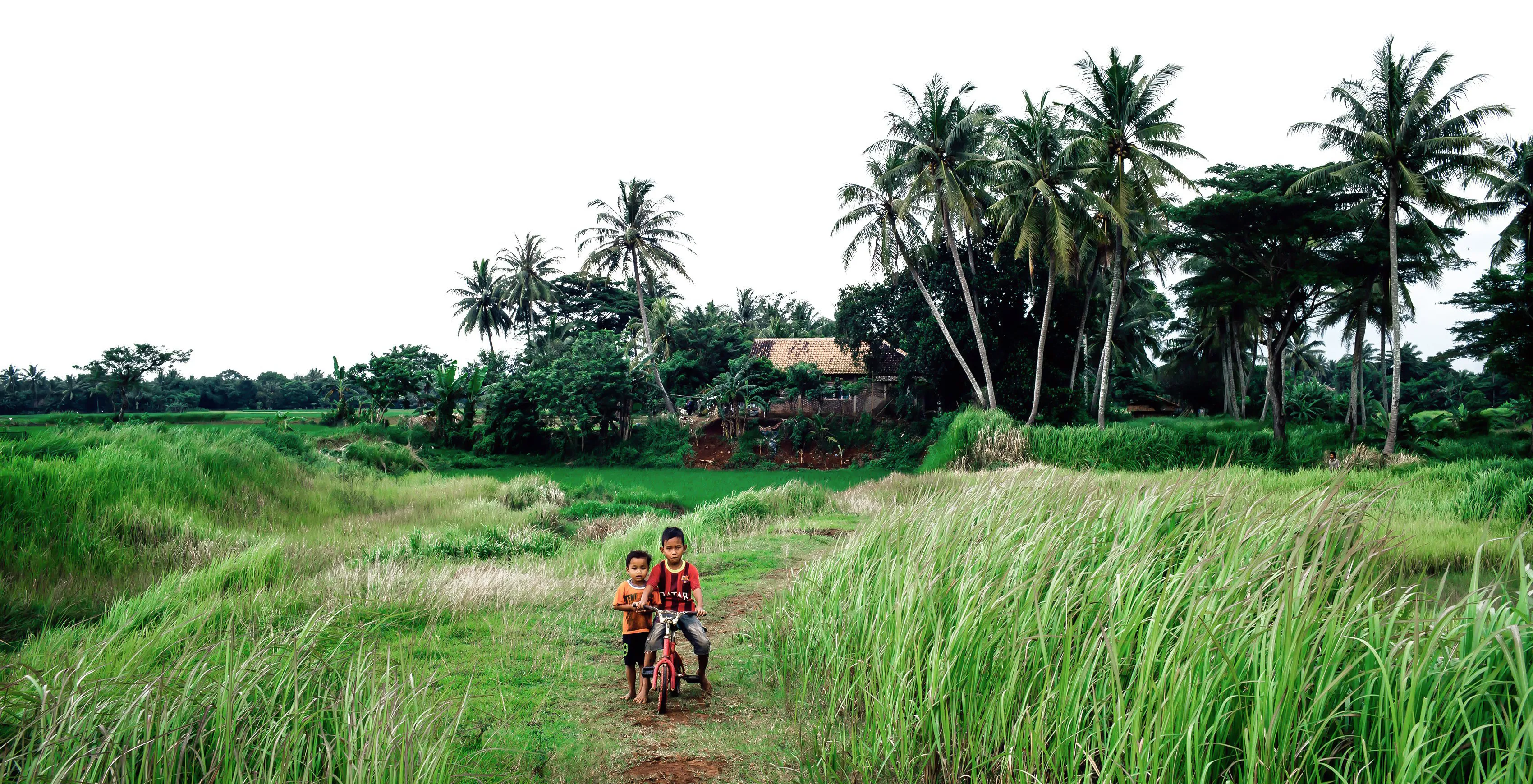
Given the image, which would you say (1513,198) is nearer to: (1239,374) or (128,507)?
(1239,374)

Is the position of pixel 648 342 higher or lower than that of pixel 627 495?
higher

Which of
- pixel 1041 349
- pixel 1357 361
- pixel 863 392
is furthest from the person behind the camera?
pixel 863 392

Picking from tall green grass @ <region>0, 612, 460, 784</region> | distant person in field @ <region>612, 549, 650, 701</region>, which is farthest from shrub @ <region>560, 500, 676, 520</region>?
tall green grass @ <region>0, 612, 460, 784</region>

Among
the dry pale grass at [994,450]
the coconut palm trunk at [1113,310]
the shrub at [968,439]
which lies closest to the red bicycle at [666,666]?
the dry pale grass at [994,450]

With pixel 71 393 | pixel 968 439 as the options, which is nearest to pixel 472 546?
pixel 968 439

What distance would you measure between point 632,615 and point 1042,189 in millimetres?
21610

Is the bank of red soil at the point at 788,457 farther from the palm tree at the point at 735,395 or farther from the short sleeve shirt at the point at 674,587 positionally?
the short sleeve shirt at the point at 674,587

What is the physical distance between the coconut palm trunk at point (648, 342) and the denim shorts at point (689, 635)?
2729cm

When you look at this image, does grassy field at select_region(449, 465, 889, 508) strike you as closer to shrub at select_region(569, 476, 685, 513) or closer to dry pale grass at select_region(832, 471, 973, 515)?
shrub at select_region(569, 476, 685, 513)

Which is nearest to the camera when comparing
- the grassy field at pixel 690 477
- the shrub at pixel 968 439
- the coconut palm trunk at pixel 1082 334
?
the grassy field at pixel 690 477

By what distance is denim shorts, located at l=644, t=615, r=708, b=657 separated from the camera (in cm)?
423

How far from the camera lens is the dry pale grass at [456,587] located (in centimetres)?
589

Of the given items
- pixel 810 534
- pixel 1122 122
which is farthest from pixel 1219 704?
pixel 1122 122

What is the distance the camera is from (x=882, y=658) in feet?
12.1
